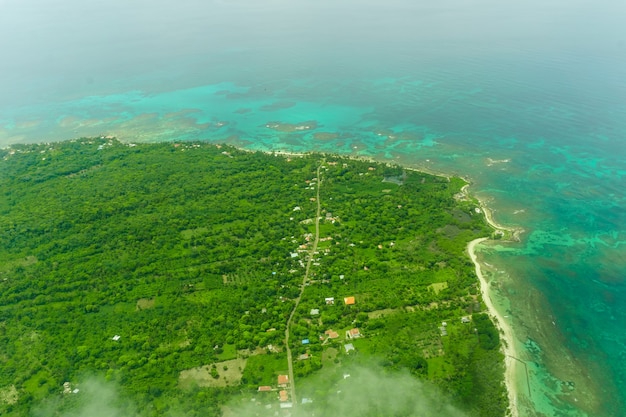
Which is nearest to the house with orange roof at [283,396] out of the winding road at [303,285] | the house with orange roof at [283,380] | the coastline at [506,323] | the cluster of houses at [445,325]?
the winding road at [303,285]

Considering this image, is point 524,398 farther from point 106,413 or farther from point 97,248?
point 97,248

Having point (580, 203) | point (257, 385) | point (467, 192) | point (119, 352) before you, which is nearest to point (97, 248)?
point (119, 352)

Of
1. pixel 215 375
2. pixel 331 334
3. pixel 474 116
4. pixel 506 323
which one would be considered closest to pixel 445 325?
pixel 506 323

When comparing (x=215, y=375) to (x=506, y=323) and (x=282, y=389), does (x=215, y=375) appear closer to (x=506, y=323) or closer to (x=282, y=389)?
(x=282, y=389)

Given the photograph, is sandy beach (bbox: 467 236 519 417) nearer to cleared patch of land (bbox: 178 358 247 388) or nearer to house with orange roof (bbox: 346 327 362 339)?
house with orange roof (bbox: 346 327 362 339)

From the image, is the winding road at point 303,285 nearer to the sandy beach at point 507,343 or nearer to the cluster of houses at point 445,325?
the cluster of houses at point 445,325
